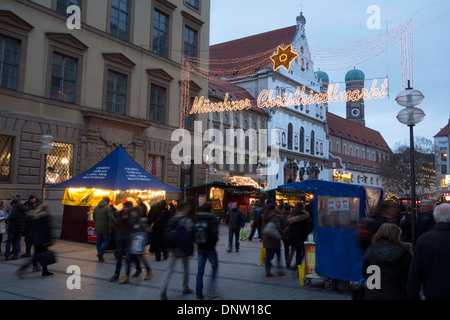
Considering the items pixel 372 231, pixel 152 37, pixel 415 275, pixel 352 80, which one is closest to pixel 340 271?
pixel 372 231

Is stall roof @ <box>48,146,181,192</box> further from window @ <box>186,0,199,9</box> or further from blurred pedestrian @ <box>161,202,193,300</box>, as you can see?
window @ <box>186,0,199,9</box>

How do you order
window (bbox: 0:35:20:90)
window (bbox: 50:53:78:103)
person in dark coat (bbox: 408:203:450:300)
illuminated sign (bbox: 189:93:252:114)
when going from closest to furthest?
1. person in dark coat (bbox: 408:203:450:300)
2. window (bbox: 0:35:20:90)
3. window (bbox: 50:53:78:103)
4. illuminated sign (bbox: 189:93:252:114)

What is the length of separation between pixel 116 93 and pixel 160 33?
574cm

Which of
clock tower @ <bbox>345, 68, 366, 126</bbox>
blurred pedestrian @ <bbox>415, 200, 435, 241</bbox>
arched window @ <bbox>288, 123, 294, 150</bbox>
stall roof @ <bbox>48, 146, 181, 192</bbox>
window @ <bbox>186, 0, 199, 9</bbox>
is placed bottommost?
blurred pedestrian @ <bbox>415, 200, 435, 241</bbox>

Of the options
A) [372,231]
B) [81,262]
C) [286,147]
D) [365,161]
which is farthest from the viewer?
[365,161]

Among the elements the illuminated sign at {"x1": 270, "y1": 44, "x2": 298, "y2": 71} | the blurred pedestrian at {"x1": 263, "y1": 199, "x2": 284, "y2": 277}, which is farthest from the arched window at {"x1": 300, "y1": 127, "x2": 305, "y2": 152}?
the blurred pedestrian at {"x1": 263, "y1": 199, "x2": 284, "y2": 277}

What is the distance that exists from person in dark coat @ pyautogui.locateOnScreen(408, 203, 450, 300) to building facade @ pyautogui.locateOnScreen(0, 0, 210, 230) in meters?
13.3

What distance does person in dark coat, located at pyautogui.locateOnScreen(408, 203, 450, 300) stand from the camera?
4.06 metres

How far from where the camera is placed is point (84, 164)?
2070cm

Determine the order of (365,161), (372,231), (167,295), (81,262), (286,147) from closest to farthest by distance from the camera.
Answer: (372,231) → (167,295) → (81,262) → (286,147) → (365,161)

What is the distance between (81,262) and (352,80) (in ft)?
355

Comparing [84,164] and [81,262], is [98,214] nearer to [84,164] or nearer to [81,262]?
[81,262]

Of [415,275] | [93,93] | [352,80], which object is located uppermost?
[352,80]

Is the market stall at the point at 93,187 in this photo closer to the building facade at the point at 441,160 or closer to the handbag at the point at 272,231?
the handbag at the point at 272,231
